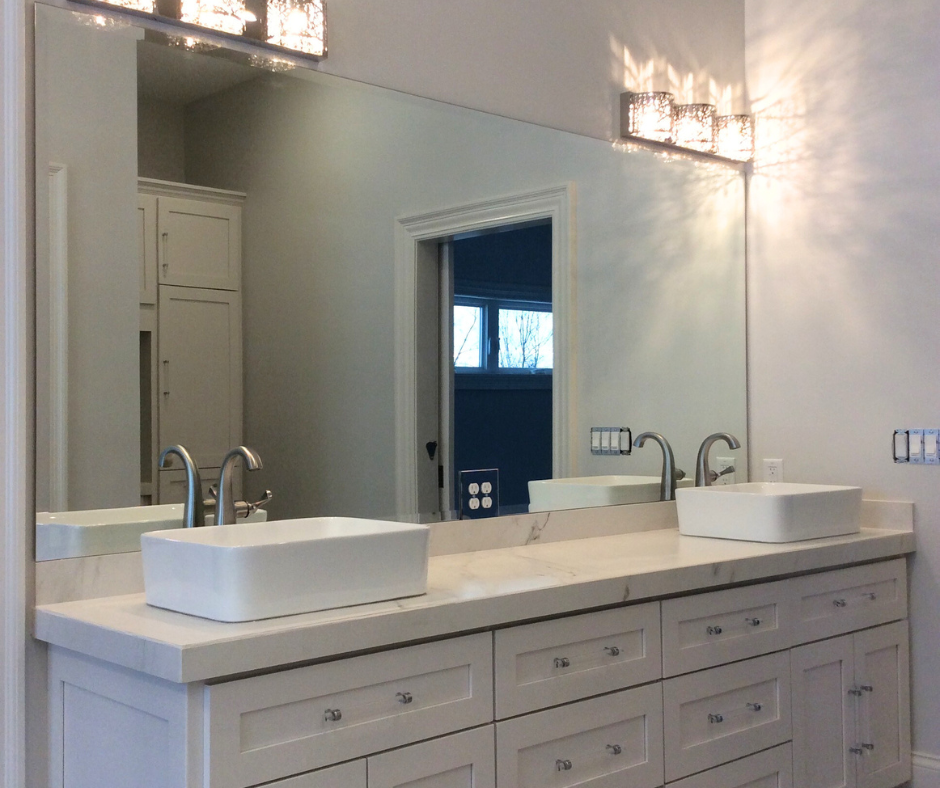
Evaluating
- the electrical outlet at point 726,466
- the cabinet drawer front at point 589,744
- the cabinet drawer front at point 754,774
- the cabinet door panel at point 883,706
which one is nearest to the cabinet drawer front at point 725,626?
the cabinet drawer front at point 589,744

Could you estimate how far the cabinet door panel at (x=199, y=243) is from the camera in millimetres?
1987

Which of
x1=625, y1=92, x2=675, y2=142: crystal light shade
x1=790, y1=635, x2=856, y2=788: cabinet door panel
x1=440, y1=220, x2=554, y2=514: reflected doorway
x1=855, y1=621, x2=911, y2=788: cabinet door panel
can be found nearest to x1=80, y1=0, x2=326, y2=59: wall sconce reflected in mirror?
x1=440, y1=220, x2=554, y2=514: reflected doorway

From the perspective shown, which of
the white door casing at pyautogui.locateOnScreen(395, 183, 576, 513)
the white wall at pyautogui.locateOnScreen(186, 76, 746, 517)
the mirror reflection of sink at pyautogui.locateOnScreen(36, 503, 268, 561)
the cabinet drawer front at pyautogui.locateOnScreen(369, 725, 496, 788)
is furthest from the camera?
the white door casing at pyautogui.locateOnScreen(395, 183, 576, 513)

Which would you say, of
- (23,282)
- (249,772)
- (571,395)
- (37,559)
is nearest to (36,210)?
(23,282)

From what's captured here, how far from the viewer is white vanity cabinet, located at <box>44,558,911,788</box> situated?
1.55 m

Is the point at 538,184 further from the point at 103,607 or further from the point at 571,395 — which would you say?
the point at 103,607

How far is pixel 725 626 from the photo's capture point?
2.31 metres

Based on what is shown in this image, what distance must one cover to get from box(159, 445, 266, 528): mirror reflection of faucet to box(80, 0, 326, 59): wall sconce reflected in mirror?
2.85 ft

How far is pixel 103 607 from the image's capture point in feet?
5.81

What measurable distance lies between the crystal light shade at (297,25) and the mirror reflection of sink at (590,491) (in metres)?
1.21

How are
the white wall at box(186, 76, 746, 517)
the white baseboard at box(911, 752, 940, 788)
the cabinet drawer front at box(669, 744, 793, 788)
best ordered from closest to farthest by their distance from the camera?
the white wall at box(186, 76, 746, 517)
the cabinet drawer front at box(669, 744, 793, 788)
the white baseboard at box(911, 752, 940, 788)

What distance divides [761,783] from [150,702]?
152 cm

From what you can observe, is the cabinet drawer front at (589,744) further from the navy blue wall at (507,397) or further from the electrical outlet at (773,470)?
the electrical outlet at (773,470)

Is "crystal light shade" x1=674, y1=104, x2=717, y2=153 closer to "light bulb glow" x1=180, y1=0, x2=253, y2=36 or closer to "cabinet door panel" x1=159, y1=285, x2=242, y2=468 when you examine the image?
"light bulb glow" x1=180, y1=0, x2=253, y2=36
